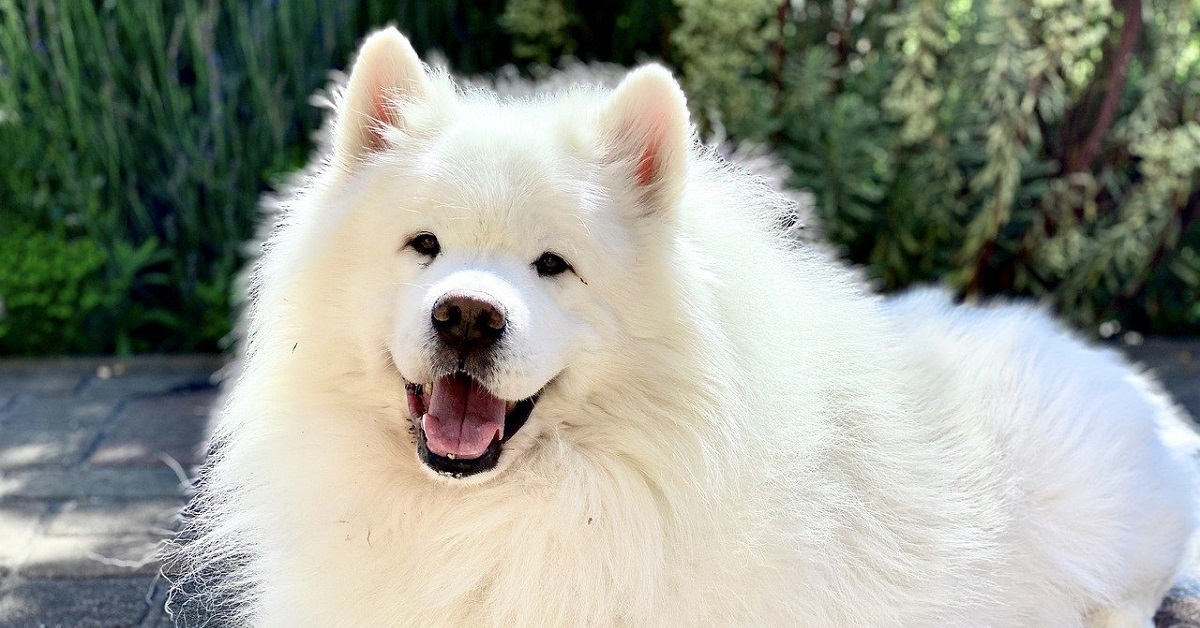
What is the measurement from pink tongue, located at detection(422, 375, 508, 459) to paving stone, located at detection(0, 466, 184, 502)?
2.44 meters

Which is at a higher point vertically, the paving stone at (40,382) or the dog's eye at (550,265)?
the dog's eye at (550,265)

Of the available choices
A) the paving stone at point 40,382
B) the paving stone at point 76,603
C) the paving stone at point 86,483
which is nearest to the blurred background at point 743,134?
the paving stone at point 40,382

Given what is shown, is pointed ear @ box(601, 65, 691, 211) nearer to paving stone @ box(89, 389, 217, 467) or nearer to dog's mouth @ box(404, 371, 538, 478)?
dog's mouth @ box(404, 371, 538, 478)

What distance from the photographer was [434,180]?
227 cm

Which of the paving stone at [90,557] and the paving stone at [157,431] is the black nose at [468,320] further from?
the paving stone at [157,431]

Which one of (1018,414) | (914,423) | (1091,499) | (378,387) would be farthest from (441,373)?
(1091,499)

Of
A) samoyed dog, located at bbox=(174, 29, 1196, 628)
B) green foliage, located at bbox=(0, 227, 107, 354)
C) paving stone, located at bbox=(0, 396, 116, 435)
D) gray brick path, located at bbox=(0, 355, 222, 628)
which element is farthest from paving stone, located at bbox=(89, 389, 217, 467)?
samoyed dog, located at bbox=(174, 29, 1196, 628)

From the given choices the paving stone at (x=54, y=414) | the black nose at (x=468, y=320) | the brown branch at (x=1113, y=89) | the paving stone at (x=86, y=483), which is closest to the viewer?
the black nose at (x=468, y=320)

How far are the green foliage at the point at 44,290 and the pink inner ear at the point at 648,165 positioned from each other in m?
4.58

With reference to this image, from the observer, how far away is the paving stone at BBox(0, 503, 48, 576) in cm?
→ 362

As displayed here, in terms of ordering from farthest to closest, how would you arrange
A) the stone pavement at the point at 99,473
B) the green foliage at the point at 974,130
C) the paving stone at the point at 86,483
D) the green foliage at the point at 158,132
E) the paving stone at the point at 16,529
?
the green foliage at the point at 158,132, the green foliage at the point at 974,130, the paving stone at the point at 86,483, the paving stone at the point at 16,529, the stone pavement at the point at 99,473

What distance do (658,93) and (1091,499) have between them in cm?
158

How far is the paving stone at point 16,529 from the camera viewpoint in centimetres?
362

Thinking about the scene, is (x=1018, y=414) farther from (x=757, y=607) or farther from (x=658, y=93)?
(x=658, y=93)
